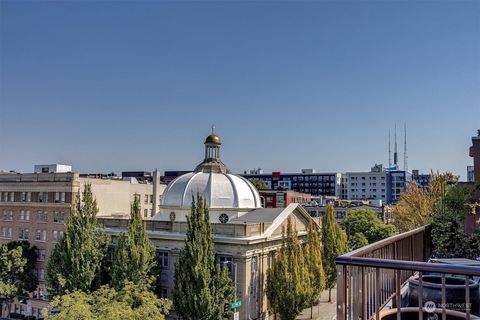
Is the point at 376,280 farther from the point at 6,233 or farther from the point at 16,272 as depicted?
the point at 6,233

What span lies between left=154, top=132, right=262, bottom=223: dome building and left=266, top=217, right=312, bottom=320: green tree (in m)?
7.57

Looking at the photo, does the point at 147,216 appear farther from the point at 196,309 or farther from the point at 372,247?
the point at 372,247

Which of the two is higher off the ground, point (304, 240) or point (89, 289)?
point (304, 240)

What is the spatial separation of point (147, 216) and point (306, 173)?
84622 millimetres

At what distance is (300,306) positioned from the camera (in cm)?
2962

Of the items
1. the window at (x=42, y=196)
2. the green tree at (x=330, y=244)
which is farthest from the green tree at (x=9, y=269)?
the green tree at (x=330, y=244)

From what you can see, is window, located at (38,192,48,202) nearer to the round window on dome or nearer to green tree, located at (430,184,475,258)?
the round window on dome

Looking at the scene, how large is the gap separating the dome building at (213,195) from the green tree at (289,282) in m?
7.57

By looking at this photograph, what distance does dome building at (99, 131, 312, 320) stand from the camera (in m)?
30.9

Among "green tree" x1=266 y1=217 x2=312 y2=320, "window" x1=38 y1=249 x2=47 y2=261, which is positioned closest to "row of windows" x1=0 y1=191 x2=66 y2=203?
"window" x1=38 y1=249 x2=47 y2=261

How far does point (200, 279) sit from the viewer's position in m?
27.0

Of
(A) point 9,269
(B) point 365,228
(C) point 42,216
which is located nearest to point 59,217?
(C) point 42,216

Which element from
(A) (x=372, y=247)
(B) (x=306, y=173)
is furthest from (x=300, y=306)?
(B) (x=306, y=173)

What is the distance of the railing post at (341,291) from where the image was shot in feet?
12.1
